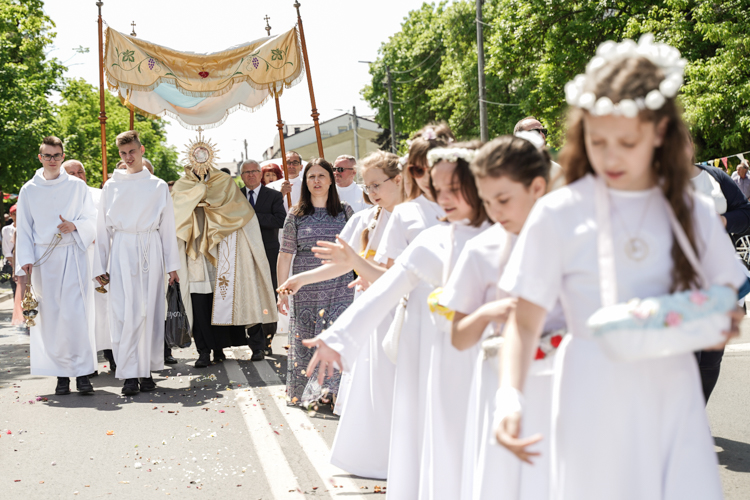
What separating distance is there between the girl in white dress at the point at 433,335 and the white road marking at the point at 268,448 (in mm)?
1028

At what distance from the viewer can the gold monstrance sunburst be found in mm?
9781

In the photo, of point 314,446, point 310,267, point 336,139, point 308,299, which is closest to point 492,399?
point 314,446

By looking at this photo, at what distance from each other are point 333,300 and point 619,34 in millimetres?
22961

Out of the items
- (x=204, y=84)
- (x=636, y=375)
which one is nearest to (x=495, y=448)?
(x=636, y=375)

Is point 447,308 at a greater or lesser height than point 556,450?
greater

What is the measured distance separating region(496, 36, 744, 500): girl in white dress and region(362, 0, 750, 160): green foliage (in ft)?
1.21

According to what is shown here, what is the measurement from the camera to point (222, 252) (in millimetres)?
9680

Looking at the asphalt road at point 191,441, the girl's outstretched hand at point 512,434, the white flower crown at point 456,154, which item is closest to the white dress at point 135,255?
the asphalt road at point 191,441

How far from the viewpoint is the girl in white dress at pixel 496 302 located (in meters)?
2.65

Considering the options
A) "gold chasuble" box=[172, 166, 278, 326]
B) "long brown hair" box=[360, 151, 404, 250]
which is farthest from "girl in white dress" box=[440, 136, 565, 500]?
"gold chasuble" box=[172, 166, 278, 326]

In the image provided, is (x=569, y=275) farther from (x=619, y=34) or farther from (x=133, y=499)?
(x=619, y=34)

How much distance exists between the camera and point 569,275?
2180mm

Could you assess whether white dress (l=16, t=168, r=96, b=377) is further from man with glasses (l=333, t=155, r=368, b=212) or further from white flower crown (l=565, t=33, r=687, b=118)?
white flower crown (l=565, t=33, r=687, b=118)

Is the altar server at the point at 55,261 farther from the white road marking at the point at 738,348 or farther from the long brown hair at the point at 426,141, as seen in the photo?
the white road marking at the point at 738,348
